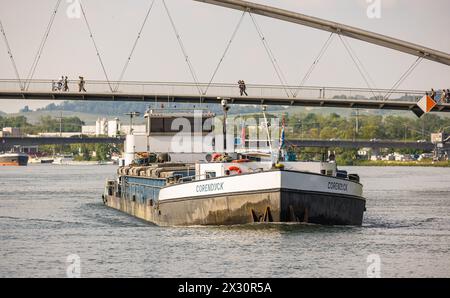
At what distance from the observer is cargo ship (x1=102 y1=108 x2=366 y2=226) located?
129 feet

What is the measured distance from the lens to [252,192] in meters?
39.4

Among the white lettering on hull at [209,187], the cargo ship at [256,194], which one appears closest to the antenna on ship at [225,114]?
the cargo ship at [256,194]

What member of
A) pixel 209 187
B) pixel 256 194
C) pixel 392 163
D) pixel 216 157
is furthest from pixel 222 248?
pixel 392 163

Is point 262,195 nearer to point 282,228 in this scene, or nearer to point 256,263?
point 282,228

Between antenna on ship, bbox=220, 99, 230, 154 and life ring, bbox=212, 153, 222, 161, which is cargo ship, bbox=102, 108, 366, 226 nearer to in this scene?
life ring, bbox=212, 153, 222, 161

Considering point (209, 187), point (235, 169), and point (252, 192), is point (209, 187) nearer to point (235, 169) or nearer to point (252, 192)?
point (235, 169)

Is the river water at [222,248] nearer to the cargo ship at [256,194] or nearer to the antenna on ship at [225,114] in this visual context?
the cargo ship at [256,194]

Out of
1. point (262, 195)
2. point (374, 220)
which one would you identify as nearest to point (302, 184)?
point (262, 195)

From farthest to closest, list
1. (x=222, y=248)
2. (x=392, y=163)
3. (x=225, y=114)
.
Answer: (x=392, y=163) < (x=225, y=114) < (x=222, y=248)

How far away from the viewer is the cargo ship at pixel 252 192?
39.2 metres

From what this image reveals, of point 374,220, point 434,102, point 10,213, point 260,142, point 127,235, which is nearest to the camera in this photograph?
point 127,235

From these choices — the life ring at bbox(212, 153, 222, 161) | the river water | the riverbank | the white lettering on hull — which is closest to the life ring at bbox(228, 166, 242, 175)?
the white lettering on hull

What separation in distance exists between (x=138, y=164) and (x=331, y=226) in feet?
58.0
